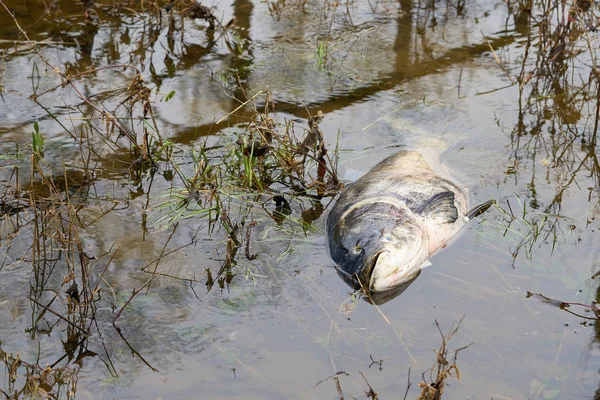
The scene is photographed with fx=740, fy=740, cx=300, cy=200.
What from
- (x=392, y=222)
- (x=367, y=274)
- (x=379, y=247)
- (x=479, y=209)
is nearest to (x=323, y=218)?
(x=392, y=222)

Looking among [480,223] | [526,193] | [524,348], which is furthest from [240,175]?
[524,348]

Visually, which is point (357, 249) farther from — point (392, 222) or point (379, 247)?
point (392, 222)

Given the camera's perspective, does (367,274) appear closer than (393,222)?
Yes

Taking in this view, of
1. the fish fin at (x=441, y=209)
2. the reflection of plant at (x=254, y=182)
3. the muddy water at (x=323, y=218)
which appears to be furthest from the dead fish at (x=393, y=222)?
the reflection of plant at (x=254, y=182)

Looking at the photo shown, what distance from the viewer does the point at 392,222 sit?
4.96m

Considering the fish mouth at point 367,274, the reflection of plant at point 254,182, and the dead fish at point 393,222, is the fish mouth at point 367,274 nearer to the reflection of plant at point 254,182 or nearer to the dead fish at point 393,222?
the dead fish at point 393,222

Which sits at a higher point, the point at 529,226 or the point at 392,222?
the point at 392,222

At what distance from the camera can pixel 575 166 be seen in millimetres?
6031

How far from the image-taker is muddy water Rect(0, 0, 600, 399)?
3.94 metres

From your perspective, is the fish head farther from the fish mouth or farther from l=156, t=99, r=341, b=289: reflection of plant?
l=156, t=99, r=341, b=289: reflection of plant

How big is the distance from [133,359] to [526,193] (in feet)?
10.7

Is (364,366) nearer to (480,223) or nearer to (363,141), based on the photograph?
(480,223)

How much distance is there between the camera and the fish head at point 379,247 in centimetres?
460

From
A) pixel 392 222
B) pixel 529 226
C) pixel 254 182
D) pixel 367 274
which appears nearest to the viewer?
pixel 367 274
